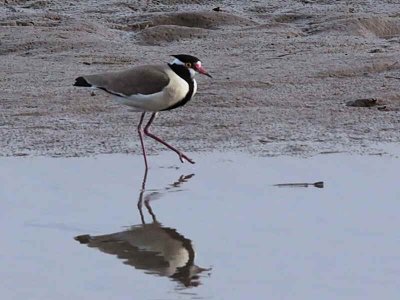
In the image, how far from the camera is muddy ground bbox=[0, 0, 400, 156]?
9602 millimetres

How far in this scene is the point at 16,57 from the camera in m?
12.2

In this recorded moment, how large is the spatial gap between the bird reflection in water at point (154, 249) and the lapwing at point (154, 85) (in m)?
1.62

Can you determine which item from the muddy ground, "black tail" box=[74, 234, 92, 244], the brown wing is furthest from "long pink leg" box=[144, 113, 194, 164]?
"black tail" box=[74, 234, 92, 244]

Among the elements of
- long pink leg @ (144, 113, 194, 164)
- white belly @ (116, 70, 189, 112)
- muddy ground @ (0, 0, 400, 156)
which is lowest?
muddy ground @ (0, 0, 400, 156)

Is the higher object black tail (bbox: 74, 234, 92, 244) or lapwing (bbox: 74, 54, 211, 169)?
lapwing (bbox: 74, 54, 211, 169)

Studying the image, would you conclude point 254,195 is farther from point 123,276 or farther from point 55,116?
point 55,116

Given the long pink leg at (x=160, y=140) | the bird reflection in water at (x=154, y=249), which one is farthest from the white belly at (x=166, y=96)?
the bird reflection in water at (x=154, y=249)

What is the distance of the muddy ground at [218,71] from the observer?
960cm

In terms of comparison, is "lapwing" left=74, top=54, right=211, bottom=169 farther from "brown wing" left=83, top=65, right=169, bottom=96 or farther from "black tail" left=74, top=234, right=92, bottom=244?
"black tail" left=74, top=234, right=92, bottom=244

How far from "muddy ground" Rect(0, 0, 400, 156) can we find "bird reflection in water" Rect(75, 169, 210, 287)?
191 cm

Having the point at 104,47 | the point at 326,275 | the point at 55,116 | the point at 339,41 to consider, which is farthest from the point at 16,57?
the point at 326,275

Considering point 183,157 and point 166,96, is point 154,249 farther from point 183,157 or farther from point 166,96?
point 166,96

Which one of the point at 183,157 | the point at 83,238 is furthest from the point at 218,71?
the point at 83,238

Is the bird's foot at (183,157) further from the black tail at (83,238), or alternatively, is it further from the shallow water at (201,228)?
the black tail at (83,238)
